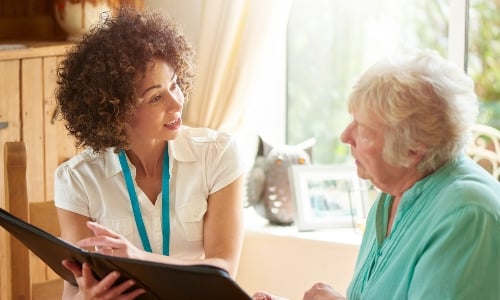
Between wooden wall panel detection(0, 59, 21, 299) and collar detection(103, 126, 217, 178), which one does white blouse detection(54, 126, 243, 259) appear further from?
wooden wall panel detection(0, 59, 21, 299)

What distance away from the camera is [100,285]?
1.87 metres

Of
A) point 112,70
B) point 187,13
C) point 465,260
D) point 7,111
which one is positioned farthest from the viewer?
point 187,13

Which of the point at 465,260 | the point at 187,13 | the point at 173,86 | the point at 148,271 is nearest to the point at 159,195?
the point at 173,86

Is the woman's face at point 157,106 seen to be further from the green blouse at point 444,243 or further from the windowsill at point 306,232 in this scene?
the windowsill at point 306,232

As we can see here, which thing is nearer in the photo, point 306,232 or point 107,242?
point 107,242

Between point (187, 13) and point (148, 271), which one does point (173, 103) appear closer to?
point (148, 271)

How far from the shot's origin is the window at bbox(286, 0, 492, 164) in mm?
3400

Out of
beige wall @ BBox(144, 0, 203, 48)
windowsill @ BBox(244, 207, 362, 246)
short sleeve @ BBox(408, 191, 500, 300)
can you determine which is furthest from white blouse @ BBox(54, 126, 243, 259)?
beige wall @ BBox(144, 0, 203, 48)

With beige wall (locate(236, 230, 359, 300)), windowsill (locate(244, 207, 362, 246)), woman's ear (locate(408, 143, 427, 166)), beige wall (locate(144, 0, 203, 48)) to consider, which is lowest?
beige wall (locate(236, 230, 359, 300))

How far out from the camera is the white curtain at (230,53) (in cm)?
331

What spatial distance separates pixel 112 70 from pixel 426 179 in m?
0.86

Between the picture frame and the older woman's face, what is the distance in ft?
4.85

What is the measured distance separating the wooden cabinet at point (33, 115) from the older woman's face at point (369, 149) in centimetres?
150

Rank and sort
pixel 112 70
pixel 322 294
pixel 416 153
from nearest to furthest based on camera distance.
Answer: pixel 416 153, pixel 322 294, pixel 112 70
